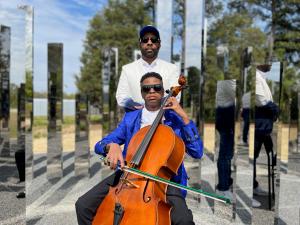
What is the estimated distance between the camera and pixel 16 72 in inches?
139

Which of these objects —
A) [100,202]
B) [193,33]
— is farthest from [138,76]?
[100,202]

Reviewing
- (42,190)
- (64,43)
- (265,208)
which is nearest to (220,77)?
(265,208)

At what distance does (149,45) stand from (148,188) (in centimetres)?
134

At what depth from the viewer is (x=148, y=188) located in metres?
2.15

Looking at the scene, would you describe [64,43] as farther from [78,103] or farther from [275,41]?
[275,41]

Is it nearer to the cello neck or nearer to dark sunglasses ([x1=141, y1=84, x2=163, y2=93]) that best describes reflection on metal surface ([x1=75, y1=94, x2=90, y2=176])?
dark sunglasses ([x1=141, y1=84, x2=163, y2=93])

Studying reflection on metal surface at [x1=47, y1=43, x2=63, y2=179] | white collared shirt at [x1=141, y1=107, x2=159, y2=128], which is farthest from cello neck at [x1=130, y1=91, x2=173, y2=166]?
reflection on metal surface at [x1=47, y1=43, x2=63, y2=179]

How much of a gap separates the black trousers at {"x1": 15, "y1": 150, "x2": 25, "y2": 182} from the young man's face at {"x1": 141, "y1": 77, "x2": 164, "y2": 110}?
1.58 m

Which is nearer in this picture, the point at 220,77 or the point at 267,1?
the point at 220,77

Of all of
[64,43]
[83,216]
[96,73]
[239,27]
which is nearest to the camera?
[83,216]

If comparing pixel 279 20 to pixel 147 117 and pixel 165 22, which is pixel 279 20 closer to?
pixel 165 22

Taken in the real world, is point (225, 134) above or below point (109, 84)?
below

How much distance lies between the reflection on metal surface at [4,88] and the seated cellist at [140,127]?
57.0 inches

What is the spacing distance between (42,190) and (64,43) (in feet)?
6.20
